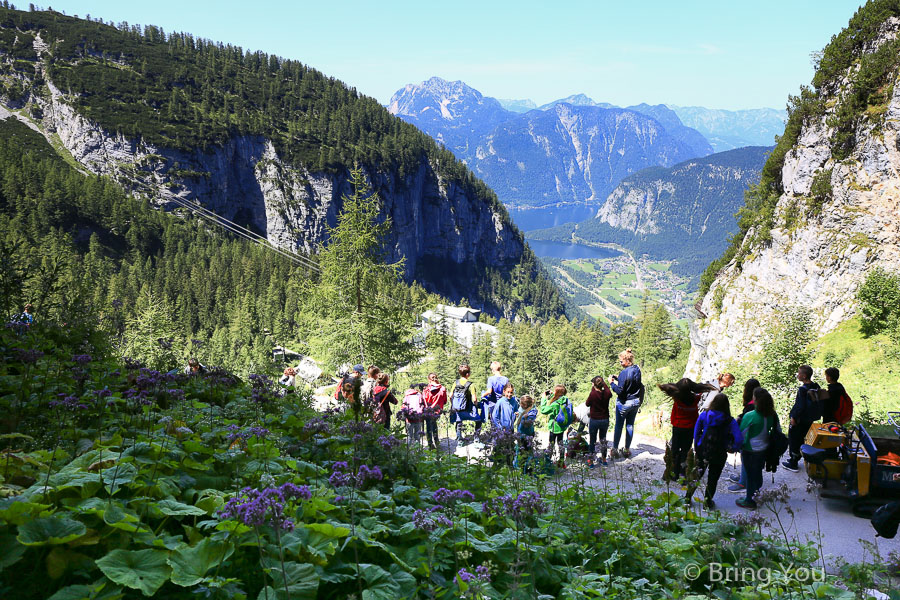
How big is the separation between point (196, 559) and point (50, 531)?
2.20 feet

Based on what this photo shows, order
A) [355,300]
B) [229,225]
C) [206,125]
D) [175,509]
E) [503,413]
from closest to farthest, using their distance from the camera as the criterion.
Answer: [175,509] → [503,413] → [355,300] → [229,225] → [206,125]

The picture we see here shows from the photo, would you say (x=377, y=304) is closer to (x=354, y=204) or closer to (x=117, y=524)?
(x=354, y=204)

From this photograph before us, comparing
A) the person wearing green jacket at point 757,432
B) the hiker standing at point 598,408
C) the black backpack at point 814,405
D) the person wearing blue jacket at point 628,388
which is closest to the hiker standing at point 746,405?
the person wearing green jacket at point 757,432

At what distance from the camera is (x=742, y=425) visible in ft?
24.0

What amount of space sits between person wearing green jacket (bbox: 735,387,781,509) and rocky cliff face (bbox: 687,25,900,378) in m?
18.2

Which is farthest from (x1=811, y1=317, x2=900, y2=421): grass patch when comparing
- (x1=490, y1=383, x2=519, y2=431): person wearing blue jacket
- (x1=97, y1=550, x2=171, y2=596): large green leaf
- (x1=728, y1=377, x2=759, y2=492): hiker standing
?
(x1=97, y1=550, x2=171, y2=596): large green leaf

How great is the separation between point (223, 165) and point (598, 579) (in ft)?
580

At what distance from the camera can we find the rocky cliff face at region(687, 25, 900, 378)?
25281 millimetres

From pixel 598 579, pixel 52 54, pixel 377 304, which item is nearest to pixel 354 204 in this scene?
pixel 377 304

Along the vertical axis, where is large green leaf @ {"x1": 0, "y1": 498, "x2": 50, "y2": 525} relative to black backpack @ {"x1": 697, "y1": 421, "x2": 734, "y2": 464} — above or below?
above

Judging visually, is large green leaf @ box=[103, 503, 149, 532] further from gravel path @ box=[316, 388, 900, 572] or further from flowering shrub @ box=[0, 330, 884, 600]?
gravel path @ box=[316, 388, 900, 572]

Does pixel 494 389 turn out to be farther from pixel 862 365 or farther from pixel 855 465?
pixel 862 365

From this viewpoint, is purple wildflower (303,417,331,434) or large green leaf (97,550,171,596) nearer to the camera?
large green leaf (97,550,171,596)

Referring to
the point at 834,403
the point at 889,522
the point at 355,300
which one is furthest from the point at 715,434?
the point at 355,300
